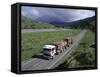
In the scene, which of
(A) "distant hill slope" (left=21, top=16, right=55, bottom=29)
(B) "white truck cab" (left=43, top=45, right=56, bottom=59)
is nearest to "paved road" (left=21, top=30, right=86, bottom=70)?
(B) "white truck cab" (left=43, top=45, right=56, bottom=59)

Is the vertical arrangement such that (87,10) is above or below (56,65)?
above

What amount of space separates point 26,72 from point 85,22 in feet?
3.25

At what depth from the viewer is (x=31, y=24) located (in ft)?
11.2

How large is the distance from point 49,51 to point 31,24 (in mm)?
386

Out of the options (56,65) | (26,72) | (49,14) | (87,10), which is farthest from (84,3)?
(26,72)

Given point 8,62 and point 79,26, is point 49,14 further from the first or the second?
point 8,62

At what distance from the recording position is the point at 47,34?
11.5ft

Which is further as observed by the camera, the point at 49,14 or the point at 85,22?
the point at 85,22

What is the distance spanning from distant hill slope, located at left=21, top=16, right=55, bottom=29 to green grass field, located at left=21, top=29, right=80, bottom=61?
0.07m

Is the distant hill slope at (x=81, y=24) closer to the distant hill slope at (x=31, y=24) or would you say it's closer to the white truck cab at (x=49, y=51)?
the distant hill slope at (x=31, y=24)

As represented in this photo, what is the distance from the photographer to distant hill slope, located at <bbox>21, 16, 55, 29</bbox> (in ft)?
10.9

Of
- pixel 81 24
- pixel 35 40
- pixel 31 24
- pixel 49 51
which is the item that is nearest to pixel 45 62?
pixel 49 51

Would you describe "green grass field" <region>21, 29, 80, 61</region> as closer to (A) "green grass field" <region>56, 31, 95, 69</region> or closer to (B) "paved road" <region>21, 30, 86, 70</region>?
(B) "paved road" <region>21, 30, 86, 70</region>

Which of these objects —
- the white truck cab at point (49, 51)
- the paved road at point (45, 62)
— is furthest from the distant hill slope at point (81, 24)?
the white truck cab at point (49, 51)
